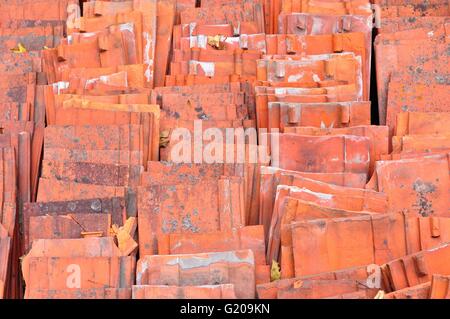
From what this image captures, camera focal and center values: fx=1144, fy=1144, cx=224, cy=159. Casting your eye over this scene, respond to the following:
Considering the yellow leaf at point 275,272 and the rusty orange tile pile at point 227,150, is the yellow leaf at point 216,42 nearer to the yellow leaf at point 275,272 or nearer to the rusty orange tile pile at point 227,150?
the rusty orange tile pile at point 227,150

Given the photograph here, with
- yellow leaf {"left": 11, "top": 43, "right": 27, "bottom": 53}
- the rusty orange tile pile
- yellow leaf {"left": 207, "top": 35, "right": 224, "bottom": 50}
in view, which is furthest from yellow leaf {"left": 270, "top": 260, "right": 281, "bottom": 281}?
yellow leaf {"left": 11, "top": 43, "right": 27, "bottom": 53}

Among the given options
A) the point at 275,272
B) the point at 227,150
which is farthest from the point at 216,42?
the point at 275,272

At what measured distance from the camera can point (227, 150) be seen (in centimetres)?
933

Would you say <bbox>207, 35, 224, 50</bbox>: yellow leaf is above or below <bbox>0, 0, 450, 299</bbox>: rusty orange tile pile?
above

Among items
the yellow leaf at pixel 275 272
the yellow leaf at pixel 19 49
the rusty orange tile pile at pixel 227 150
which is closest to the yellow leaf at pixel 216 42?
the rusty orange tile pile at pixel 227 150

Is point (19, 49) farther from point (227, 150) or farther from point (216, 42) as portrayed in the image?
point (227, 150)

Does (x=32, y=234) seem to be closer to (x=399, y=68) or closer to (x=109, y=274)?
(x=109, y=274)

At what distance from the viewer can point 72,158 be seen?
934 centimetres

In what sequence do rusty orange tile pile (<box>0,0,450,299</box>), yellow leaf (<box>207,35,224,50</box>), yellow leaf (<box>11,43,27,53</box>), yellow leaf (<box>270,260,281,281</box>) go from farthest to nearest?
yellow leaf (<box>11,43,27,53</box>), yellow leaf (<box>207,35,224,50</box>), yellow leaf (<box>270,260,281,281</box>), rusty orange tile pile (<box>0,0,450,299</box>)

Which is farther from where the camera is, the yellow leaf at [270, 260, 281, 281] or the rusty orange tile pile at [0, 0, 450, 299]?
the yellow leaf at [270, 260, 281, 281]

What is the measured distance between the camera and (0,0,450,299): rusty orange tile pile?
26.9ft

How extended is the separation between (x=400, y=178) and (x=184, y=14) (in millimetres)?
3496

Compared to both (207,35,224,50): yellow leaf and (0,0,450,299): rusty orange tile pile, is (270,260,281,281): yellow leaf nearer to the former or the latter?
(0,0,450,299): rusty orange tile pile

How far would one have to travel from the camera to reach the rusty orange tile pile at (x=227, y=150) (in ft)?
26.9
